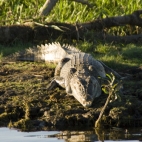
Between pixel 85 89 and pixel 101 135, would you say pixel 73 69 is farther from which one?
pixel 101 135

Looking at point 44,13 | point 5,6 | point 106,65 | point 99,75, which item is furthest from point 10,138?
point 5,6

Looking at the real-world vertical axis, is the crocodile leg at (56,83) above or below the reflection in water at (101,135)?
above

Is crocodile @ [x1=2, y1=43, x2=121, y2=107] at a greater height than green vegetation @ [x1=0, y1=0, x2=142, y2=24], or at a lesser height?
lesser

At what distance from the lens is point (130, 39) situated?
11.1 meters

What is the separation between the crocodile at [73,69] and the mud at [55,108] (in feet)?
0.37

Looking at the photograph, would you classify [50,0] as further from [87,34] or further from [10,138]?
[10,138]

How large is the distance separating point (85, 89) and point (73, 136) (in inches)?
36.7

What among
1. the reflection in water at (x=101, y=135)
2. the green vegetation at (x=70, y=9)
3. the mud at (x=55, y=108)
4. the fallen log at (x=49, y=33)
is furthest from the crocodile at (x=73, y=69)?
the green vegetation at (x=70, y=9)

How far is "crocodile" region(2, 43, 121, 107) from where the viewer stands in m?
7.20

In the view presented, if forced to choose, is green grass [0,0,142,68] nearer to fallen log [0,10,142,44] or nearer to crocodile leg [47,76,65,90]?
fallen log [0,10,142,44]

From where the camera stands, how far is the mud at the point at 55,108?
22.2 ft

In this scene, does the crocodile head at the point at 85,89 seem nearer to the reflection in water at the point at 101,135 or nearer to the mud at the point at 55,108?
the mud at the point at 55,108

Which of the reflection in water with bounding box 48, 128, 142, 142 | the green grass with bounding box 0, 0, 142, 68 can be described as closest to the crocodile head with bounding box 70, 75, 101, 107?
the reflection in water with bounding box 48, 128, 142, 142

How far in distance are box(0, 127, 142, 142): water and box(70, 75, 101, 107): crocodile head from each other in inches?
22.3
